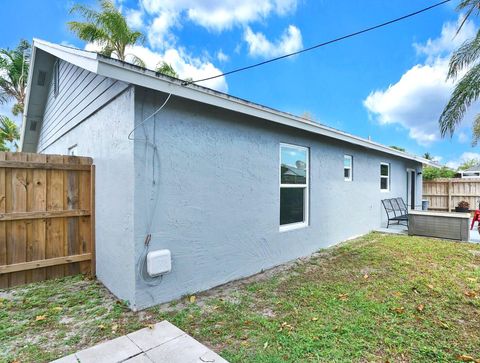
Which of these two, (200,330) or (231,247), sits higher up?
(231,247)

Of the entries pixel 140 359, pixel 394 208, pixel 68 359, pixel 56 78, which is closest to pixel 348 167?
pixel 394 208

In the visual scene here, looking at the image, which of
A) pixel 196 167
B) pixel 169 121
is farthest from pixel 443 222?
pixel 169 121

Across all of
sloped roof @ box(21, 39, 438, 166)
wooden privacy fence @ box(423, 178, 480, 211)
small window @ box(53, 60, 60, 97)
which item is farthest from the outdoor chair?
small window @ box(53, 60, 60, 97)

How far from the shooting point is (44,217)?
13.8 ft

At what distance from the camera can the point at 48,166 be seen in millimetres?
4281

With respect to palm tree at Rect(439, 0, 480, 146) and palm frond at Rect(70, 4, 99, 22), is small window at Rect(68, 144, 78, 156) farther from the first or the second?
palm tree at Rect(439, 0, 480, 146)

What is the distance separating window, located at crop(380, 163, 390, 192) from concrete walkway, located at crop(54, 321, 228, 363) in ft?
30.3

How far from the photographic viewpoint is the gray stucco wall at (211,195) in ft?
11.2

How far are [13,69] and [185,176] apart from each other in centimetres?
1819

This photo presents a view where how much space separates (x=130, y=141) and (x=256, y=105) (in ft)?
7.03

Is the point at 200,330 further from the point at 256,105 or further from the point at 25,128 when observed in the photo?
the point at 25,128

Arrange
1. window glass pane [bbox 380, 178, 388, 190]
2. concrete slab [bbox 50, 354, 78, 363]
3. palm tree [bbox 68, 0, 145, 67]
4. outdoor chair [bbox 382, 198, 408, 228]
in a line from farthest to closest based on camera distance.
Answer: palm tree [bbox 68, 0, 145, 67], window glass pane [bbox 380, 178, 388, 190], outdoor chair [bbox 382, 198, 408, 228], concrete slab [bbox 50, 354, 78, 363]

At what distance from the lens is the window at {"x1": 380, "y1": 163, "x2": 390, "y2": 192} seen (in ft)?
32.0

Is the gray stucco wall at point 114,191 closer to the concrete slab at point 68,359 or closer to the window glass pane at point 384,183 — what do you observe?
the concrete slab at point 68,359
